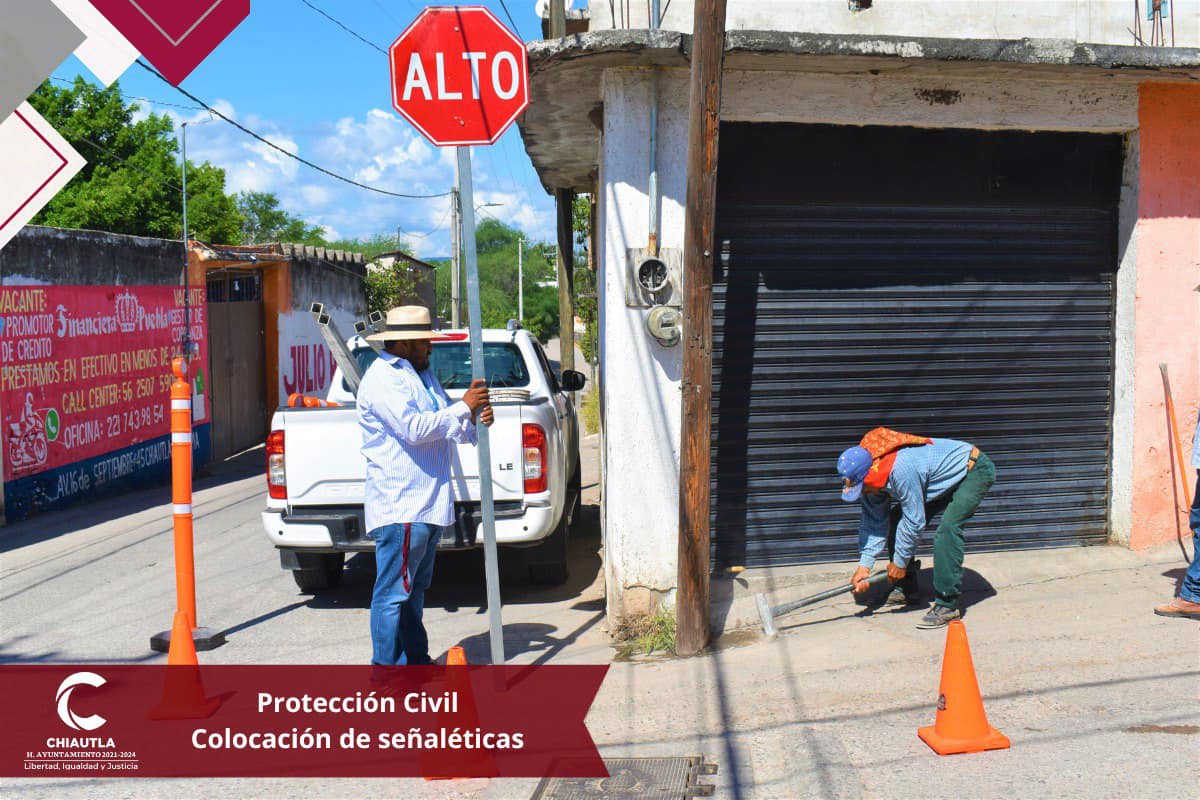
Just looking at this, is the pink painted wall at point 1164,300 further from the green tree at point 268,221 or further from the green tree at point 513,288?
the green tree at point 268,221

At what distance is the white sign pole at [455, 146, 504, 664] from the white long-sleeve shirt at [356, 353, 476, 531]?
0.71 ft

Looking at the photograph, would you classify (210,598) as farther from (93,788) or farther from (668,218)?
(668,218)

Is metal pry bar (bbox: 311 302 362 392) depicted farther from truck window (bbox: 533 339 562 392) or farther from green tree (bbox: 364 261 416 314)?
green tree (bbox: 364 261 416 314)

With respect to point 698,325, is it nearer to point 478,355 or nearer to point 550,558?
point 478,355

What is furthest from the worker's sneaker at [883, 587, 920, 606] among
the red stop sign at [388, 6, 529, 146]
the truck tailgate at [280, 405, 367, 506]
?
the red stop sign at [388, 6, 529, 146]

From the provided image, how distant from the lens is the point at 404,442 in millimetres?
5238

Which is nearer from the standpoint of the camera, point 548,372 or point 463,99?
point 463,99

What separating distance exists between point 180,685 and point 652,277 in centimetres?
336

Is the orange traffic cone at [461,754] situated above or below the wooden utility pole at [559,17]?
below

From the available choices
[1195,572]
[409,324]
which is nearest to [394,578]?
[409,324]

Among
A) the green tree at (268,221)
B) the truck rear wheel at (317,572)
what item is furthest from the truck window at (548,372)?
the green tree at (268,221)

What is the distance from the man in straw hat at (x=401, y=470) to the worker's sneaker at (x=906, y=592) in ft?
9.76

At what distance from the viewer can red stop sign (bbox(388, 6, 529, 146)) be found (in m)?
5.09

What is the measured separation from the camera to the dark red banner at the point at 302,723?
461cm
